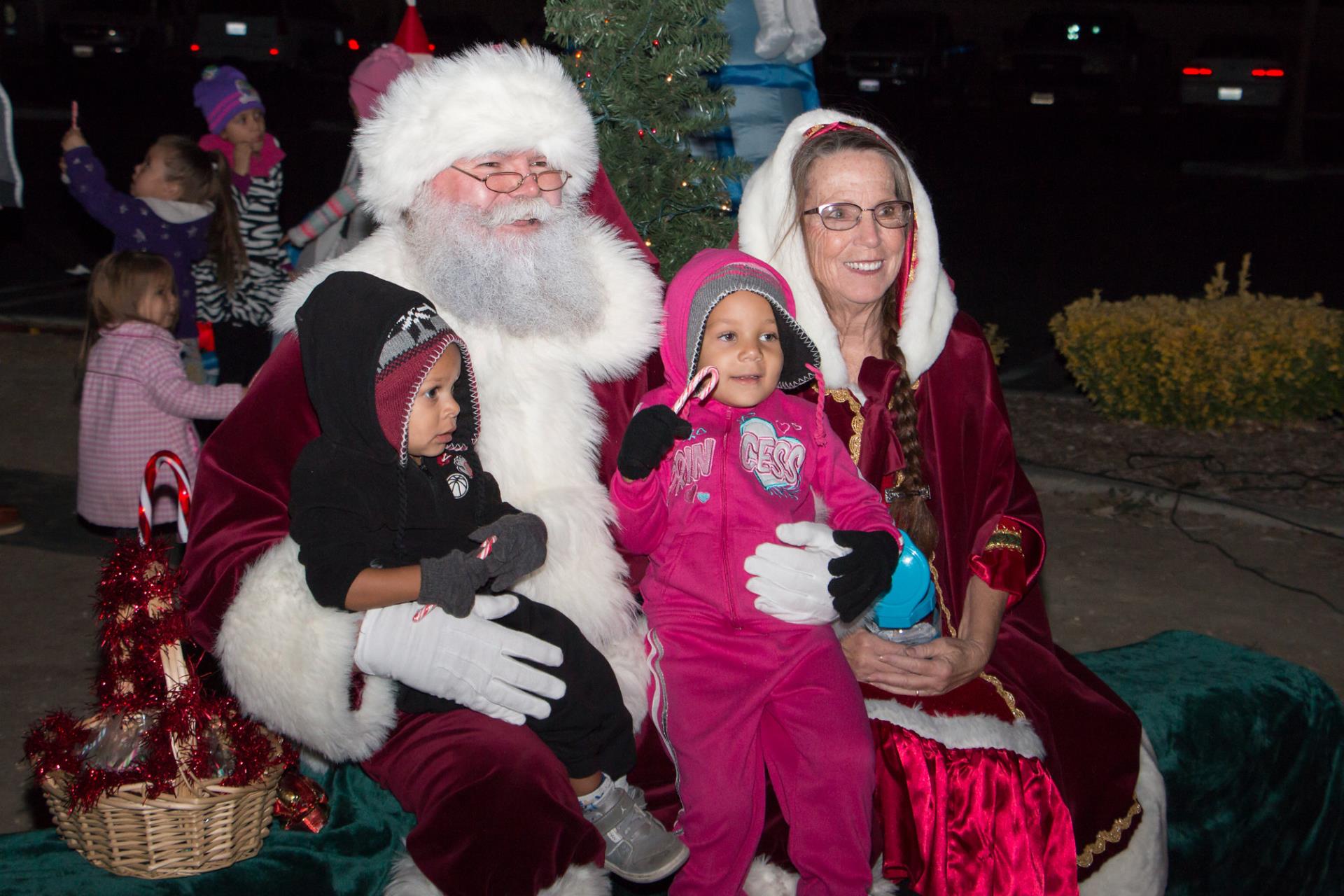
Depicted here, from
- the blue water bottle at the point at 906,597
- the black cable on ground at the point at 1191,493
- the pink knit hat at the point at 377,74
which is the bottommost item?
the black cable on ground at the point at 1191,493

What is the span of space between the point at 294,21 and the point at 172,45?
158 inches

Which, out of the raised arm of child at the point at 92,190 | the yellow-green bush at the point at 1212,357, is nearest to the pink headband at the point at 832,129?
the raised arm of child at the point at 92,190

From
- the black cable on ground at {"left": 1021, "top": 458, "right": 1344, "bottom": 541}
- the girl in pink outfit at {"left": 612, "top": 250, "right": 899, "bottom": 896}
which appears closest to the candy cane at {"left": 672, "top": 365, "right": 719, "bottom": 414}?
the girl in pink outfit at {"left": 612, "top": 250, "right": 899, "bottom": 896}

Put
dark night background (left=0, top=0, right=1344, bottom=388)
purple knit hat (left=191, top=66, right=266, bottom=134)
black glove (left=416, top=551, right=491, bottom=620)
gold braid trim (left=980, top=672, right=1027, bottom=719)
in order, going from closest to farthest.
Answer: black glove (left=416, top=551, right=491, bottom=620) → gold braid trim (left=980, top=672, right=1027, bottom=719) → purple knit hat (left=191, top=66, right=266, bottom=134) → dark night background (left=0, top=0, right=1344, bottom=388)

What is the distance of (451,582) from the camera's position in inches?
94.0

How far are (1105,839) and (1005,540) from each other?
0.75m

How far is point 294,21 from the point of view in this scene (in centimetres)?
2558

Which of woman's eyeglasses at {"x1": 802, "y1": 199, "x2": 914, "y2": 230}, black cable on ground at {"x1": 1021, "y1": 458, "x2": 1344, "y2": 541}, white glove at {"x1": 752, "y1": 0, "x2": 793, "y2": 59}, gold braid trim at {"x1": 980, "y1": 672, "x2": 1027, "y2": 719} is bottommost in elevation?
black cable on ground at {"x1": 1021, "y1": 458, "x2": 1344, "y2": 541}

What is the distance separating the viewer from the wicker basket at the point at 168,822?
97.3 inches

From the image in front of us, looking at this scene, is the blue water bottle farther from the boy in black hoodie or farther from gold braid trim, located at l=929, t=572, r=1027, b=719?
the boy in black hoodie

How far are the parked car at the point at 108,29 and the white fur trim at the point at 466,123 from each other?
26447 mm

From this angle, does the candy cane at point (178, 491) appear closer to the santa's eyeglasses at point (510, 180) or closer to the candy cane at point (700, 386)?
the santa's eyeglasses at point (510, 180)

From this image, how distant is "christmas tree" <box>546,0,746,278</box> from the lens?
347 centimetres

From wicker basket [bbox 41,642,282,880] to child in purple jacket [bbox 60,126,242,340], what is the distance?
13.3 feet
